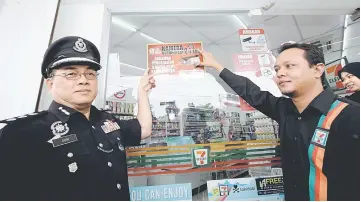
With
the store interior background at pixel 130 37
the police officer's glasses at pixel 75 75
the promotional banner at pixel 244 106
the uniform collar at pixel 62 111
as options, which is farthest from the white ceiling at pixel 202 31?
the uniform collar at pixel 62 111

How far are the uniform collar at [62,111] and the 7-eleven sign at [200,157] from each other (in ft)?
3.17

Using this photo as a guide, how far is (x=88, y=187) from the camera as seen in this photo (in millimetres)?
948

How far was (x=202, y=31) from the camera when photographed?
2539 millimetres

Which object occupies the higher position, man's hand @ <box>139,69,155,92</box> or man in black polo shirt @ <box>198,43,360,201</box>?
man's hand @ <box>139,69,155,92</box>

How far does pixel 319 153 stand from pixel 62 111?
4.51ft

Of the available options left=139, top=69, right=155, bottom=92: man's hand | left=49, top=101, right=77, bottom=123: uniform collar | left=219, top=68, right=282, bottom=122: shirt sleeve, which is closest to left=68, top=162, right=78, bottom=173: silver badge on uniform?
left=49, top=101, right=77, bottom=123: uniform collar

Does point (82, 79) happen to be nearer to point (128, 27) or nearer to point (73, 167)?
point (73, 167)

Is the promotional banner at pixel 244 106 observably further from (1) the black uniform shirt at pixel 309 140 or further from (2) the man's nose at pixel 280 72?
(2) the man's nose at pixel 280 72

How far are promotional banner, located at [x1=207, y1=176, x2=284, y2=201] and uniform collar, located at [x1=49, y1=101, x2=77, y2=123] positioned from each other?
1.10m

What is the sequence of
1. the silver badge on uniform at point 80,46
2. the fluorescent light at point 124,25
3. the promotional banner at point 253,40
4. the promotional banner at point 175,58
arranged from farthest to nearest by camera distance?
the fluorescent light at point 124,25
the promotional banner at point 253,40
the promotional banner at point 175,58
the silver badge on uniform at point 80,46

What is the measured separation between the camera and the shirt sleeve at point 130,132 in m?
1.31

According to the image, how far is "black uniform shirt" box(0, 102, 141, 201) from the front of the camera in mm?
867

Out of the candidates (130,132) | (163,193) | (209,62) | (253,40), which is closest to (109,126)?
(130,132)

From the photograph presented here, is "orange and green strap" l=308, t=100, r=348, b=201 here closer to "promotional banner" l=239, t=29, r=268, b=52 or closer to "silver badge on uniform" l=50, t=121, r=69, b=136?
"promotional banner" l=239, t=29, r=268, b=52
